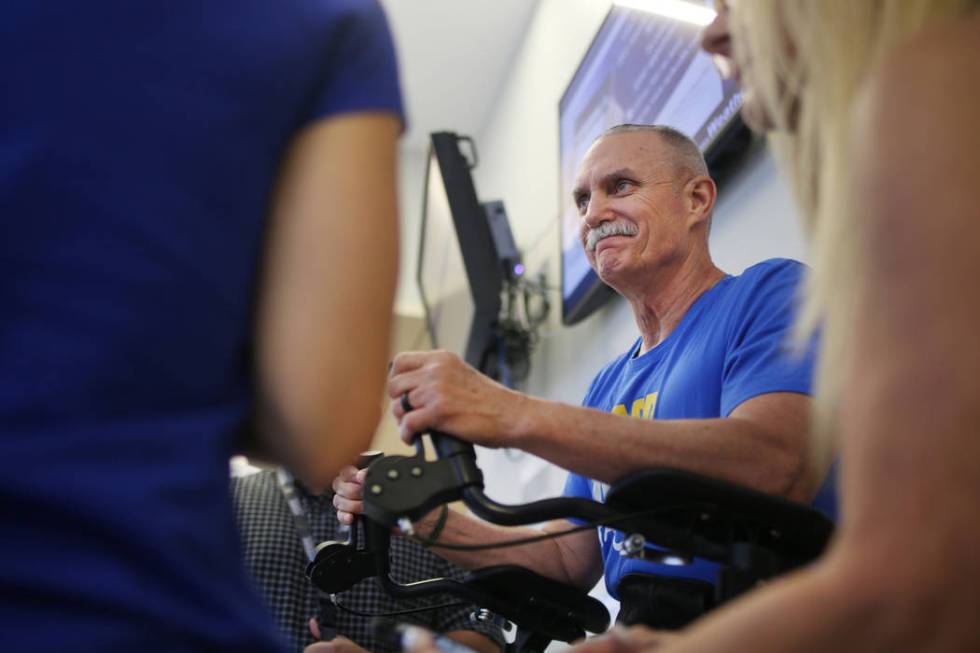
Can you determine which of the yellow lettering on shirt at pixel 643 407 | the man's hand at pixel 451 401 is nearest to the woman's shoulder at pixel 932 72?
the man's hand at pixel 451 401

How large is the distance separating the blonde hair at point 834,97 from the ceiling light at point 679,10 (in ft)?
5.83

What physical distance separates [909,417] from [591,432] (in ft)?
2.44

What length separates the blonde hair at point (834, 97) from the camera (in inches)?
25.0

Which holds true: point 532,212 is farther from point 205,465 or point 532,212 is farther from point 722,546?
point 205,465

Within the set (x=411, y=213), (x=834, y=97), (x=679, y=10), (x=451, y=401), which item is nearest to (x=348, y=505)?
(x=451, y=401)

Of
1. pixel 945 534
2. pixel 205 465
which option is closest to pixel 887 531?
pixel 945 534

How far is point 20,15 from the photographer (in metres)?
0.69

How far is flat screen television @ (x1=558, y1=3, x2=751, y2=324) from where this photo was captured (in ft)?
7.72

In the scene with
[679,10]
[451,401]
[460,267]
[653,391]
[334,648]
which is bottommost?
[334,648]

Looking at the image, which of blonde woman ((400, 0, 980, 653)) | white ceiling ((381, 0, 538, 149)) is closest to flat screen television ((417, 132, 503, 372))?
white ceiling ((381, 0, 538, 149))

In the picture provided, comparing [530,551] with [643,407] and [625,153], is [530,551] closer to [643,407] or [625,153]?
[643,407]

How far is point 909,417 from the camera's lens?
51cm

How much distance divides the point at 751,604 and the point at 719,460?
29.4 inches

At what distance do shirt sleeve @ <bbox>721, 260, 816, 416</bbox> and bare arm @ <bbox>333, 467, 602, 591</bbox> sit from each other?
37 centimetres
